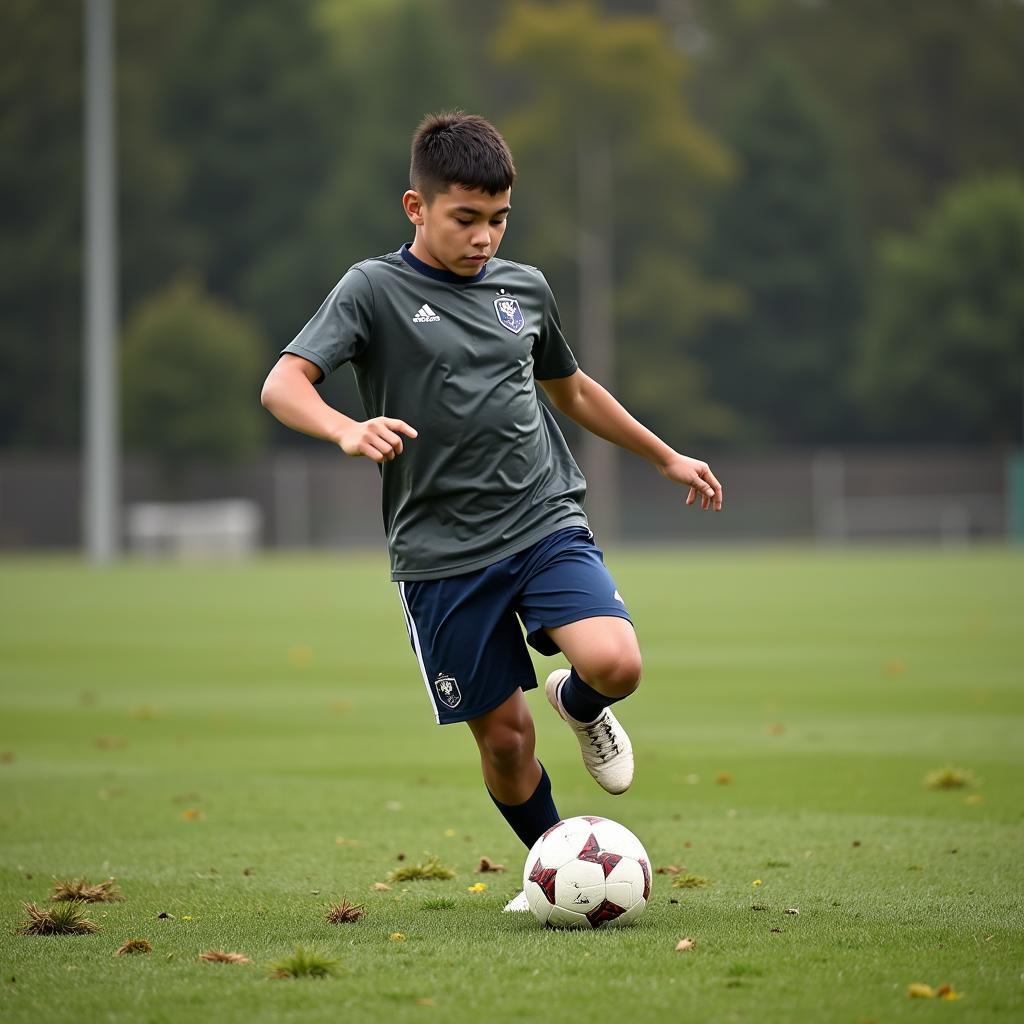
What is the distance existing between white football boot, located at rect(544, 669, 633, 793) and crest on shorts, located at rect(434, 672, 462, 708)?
324 mm

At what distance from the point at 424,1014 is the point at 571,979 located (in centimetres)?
49

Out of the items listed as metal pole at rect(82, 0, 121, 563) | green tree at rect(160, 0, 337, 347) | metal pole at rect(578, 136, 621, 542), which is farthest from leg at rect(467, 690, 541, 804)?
green tree at rect(160, 0, 337, 347)

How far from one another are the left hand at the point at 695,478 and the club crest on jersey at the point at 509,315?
708 mm

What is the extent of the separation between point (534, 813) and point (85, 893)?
1455 mm

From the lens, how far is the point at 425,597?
5438mm

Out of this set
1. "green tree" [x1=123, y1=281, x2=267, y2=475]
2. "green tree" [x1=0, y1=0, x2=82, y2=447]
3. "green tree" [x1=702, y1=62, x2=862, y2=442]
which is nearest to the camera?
"green tree" [x1=123, y1=281, x2=267, y2=475]

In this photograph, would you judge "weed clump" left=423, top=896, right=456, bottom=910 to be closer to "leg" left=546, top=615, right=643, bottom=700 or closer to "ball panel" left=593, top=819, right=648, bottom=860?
"ball panel" left=593, top=819, right=648, bottom=860

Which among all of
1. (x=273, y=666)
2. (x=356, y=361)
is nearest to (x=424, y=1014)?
(x=356, y=361)

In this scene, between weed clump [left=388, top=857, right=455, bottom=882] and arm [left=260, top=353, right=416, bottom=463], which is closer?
arm [left=260, top=353, right=416, bottom=463]

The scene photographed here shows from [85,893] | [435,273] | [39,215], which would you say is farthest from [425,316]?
[39,215]

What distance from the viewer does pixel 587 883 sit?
5.13 meters

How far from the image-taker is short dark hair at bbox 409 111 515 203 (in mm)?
5324

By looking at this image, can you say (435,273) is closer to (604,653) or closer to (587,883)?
(604,653)

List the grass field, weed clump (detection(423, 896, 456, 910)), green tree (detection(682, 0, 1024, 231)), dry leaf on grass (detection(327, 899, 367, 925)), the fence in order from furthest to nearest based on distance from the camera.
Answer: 1. green tree (detection(682, 0, 1024, 231))
2. the fence
3. weed clump (detection(423, 896, 456, 910))
4. dry leaf on grass (detection(327, 899, 367, 925))
5. the grass field
